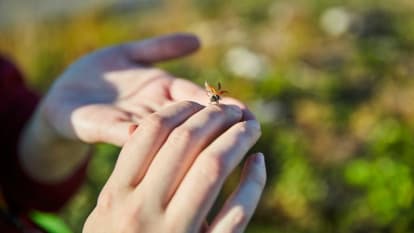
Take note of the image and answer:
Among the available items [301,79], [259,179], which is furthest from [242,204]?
[301,79]

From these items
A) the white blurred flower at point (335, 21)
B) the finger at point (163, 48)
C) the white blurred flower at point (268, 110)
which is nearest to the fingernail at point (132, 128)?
the finger at point (163, 48)

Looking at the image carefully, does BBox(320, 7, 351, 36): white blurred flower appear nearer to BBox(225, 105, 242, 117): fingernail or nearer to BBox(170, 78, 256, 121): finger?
BBox(170, 78, 256, 121): finger

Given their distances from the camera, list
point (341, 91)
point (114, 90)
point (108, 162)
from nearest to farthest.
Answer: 1. point (114, 90)
2. point (108, 162)
3. point (341, 91)

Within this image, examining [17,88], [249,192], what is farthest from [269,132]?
[249,192]

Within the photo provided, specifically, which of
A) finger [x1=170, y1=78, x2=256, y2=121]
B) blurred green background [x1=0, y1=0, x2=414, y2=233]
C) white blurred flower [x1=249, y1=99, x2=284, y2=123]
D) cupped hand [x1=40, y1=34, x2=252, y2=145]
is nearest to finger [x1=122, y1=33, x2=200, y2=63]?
cupped hand [x1=40, y1=34, x2=252, y2=145]

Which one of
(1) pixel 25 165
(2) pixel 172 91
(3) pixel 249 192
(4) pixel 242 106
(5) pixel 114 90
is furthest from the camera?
(1) pixel 25 165

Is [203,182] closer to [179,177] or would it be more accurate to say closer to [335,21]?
[179,177]

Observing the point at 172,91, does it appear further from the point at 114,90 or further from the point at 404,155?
the point at 404,155
